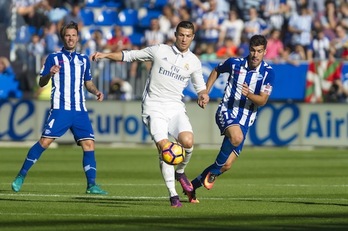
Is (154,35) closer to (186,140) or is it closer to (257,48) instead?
(257,48)

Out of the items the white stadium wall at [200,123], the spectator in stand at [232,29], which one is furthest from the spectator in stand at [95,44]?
the spectator in stand at [232,29]

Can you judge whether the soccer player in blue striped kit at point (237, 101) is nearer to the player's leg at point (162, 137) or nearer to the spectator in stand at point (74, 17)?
the player's leg at point (162, 137)

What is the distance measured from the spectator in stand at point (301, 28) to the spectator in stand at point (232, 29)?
1.30 meters

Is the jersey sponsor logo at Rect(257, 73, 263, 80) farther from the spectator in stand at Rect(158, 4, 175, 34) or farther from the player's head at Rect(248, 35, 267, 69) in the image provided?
the spectator in stand at Rect(158, 4, 175, 34)

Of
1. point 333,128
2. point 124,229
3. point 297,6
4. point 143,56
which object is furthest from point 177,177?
point 297,6

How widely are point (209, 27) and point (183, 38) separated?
16.5 meters

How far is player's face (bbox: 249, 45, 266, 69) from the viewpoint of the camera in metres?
13.3

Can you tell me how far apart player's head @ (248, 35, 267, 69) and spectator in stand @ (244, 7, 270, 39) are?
1455cm

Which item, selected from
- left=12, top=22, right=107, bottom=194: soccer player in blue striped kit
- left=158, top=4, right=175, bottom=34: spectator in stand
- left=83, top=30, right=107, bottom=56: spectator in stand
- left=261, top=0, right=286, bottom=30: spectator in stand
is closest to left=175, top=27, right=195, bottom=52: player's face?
left=12, top=22, right=107, bottom=194: soccer player in blue striped kit

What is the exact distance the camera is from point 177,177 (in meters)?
12.8

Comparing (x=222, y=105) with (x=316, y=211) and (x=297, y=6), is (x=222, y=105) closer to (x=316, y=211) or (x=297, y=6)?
(x=316, y=211)

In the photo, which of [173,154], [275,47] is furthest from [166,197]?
[275,47]

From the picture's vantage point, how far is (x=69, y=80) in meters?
14.2

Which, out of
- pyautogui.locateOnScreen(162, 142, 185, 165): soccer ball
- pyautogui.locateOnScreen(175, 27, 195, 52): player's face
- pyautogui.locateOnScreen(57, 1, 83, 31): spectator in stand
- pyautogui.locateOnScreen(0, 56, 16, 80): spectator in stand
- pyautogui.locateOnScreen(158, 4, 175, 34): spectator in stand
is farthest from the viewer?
pyautogui.locateOnScreen(57, 1, 83, 31): spectator in stand
